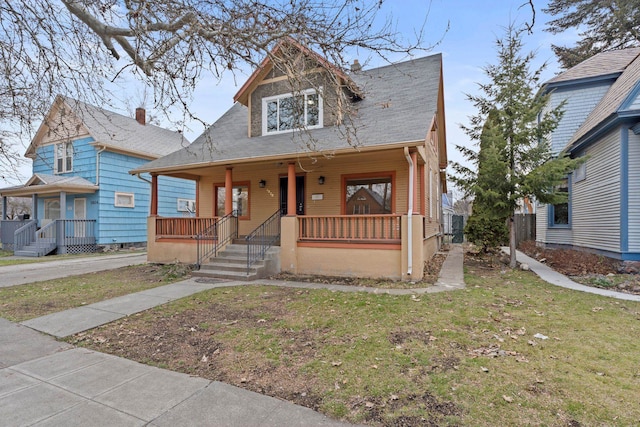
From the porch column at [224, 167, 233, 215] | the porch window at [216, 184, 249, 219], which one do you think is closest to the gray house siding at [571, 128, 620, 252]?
the porch column at [224, 167, 233, 215]

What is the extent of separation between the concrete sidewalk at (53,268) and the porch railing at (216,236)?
3.47 m

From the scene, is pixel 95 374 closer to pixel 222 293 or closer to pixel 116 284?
pixel 222 293

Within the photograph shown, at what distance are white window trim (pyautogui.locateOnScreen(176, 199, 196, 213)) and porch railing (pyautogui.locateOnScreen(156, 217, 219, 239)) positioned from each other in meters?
8.60

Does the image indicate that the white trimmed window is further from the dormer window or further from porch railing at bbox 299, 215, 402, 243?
porch railing at bbox 299, 215, 402, 243

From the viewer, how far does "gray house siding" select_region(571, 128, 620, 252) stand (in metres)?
8.80

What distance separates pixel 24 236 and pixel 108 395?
18.5m

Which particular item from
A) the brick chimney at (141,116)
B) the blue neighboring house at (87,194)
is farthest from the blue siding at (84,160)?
the brick chimney at (141,116)

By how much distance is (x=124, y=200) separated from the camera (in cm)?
1716

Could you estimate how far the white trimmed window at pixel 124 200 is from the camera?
16722 millimetres

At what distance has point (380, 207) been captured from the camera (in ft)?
33.4

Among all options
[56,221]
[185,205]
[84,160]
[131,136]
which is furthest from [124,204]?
[131,136]

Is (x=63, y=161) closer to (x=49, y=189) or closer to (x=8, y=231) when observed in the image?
(x=49, y=189)

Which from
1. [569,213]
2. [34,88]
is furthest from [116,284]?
[569,213]

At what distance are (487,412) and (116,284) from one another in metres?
8.38
